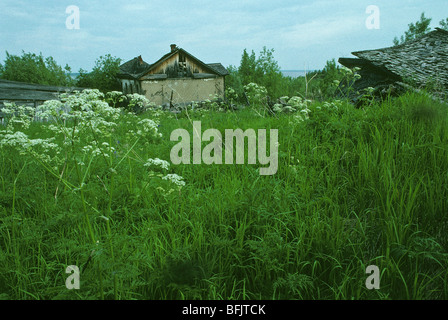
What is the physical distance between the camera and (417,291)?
6.10ft

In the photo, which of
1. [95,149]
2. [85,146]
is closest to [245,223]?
[95,149]

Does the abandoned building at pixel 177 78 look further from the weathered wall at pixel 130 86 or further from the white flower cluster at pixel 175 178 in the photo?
the white flower cluster at pixel 175 178

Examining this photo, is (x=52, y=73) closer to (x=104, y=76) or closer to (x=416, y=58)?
(x=104, y=76)

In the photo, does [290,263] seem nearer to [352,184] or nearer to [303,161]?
[352,184]

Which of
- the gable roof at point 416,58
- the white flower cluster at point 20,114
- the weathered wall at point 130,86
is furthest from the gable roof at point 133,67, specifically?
the white flower cluster at point 20,114

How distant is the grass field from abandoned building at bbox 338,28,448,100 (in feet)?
24.8

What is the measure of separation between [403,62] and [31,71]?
3654cm

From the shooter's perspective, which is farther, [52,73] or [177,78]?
[52,73]

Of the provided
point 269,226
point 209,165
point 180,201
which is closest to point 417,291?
point 269,226

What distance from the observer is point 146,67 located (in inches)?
1070

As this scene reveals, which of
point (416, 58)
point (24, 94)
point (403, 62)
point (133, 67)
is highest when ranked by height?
point (133, 67)

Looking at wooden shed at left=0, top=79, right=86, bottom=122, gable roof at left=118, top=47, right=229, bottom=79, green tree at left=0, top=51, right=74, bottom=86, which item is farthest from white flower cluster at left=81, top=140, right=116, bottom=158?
green tree at left=0, top=51, right=74, bottom=86

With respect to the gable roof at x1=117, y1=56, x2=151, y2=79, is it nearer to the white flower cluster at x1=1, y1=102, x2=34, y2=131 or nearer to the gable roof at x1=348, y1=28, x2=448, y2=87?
the gable roof at x1=348, y1=28, x2=448, y2=87

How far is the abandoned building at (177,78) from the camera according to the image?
24266 mm
